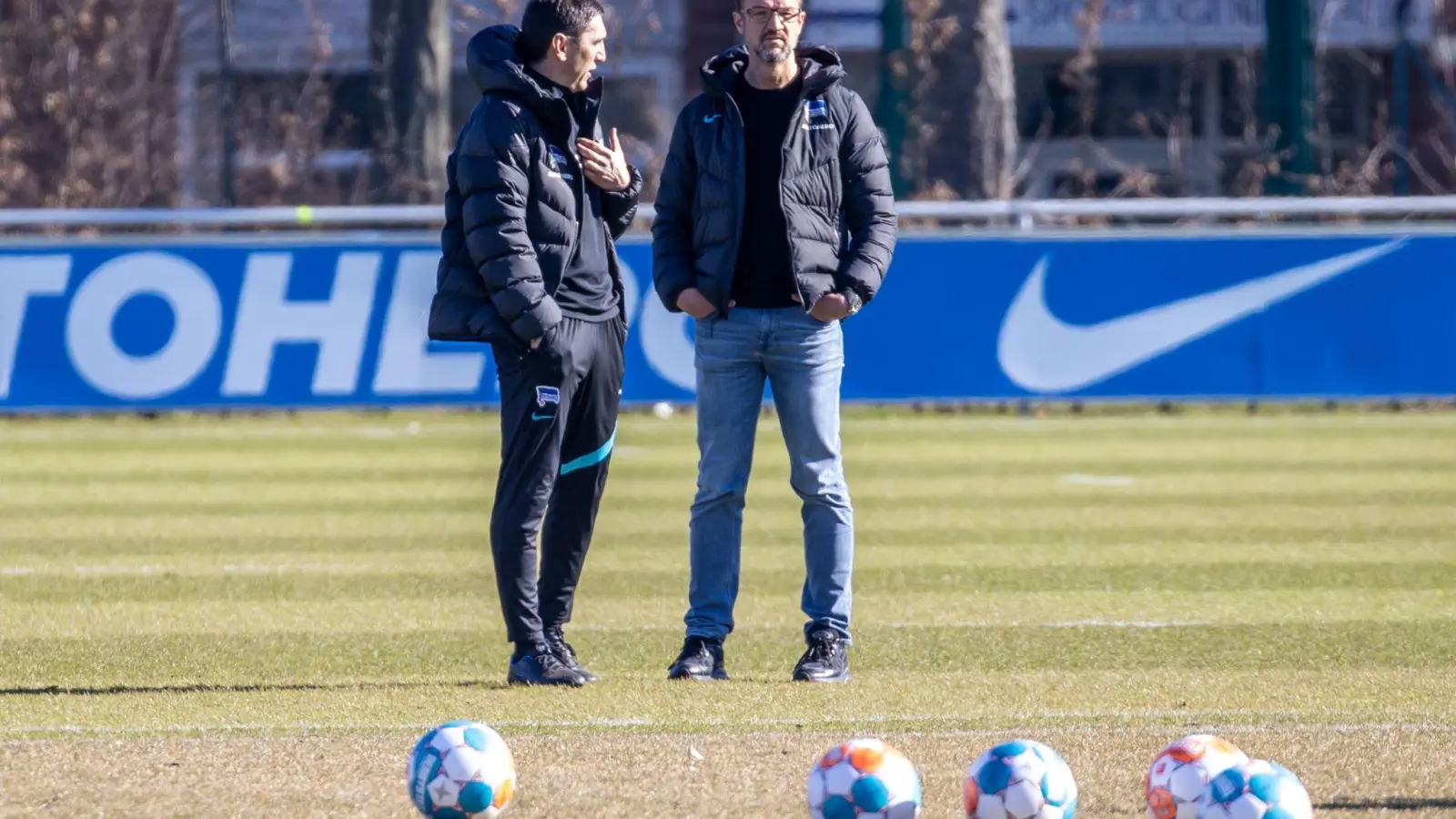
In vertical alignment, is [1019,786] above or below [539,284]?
below

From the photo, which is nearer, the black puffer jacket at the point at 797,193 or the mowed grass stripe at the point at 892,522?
the black puffer jacket at the point at 797,193

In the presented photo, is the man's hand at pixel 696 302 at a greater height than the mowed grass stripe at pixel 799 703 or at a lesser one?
greater

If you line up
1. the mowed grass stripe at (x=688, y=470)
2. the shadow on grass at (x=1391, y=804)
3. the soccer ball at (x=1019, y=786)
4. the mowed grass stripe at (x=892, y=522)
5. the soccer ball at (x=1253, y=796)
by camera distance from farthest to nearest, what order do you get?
the mowed grass stripe at (x=688, y=470), the mowed grass stripe at (x=892, y=522), the shadow on grass at (x=1391, y=804), the soccer ball at (x=1019, y=786), the soccer ball at (x=1253, y=796)

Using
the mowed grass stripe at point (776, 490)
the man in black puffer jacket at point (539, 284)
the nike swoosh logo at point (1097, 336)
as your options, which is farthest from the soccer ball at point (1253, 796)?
the nike swoosh logo at point (1097, 336)

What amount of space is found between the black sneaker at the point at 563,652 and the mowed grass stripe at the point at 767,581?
77.3 inches

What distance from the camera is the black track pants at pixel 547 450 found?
6777 mm

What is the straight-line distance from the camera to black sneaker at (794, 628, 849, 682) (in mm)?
6867

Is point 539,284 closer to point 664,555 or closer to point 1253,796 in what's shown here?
point 1253,796

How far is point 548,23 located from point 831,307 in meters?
1.22

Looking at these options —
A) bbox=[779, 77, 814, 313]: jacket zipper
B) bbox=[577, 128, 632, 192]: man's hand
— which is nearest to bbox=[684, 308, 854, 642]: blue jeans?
bbox=[779, 77, 814, 313]: jacket zipper

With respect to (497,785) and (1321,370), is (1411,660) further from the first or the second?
(1321,370)

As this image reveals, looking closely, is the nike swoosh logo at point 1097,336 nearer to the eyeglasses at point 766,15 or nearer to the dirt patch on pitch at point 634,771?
the eyeglasses at point 766,15

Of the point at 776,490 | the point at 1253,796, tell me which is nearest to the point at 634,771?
the point at 1253,796

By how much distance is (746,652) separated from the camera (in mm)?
7629
